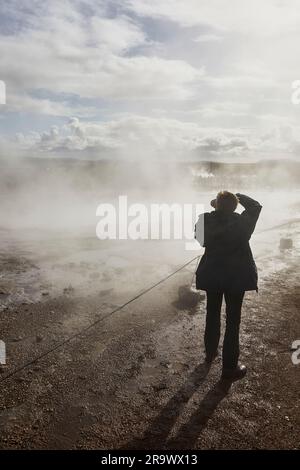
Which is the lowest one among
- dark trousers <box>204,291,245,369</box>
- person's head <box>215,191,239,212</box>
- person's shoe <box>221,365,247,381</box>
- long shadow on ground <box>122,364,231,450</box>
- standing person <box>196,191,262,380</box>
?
long shadow on ground <box>122,364,231,450</box>

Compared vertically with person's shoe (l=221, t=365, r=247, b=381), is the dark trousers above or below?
above

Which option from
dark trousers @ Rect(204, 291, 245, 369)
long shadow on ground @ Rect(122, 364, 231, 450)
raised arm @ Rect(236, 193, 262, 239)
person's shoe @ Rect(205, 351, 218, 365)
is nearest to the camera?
long shadow on ground @ Rect(122, 364, 231, 450)

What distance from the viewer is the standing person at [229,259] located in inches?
131

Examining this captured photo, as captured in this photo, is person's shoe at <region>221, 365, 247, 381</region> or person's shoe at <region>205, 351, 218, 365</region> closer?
person's shoe at <region>221, 365, 247, 381</region>

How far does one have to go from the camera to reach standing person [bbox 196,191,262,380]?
333cm

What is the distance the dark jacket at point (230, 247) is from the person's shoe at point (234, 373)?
83cm

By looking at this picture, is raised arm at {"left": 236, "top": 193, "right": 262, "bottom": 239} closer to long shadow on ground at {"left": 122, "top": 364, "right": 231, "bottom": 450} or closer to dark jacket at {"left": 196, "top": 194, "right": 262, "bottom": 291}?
dark jacket at {"left": 196, "top": 194, "right": 262, "bottom": 291}

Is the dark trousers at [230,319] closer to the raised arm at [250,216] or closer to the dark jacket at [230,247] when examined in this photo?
the dark jacket at [230,247]

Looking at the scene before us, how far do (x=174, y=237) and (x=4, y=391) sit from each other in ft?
26.8

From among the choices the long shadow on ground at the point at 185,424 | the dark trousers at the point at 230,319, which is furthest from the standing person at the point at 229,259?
the long shadow on ground at the point at 185,424

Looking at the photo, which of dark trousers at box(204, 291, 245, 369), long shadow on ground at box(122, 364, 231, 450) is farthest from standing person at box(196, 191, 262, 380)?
long shadow on ground at box(122, 364, 231, 450)

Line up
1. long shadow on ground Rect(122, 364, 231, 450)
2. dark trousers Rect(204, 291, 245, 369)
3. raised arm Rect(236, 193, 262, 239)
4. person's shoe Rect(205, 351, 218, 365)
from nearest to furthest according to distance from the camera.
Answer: long shadow on ground Rect(122, 364, 231, 450), raised arm Rect(236, 193, 262, 239), dark trousers Rect(204, 291, 245, 369), person's shoe Rect(205, 351, 218, 365)
